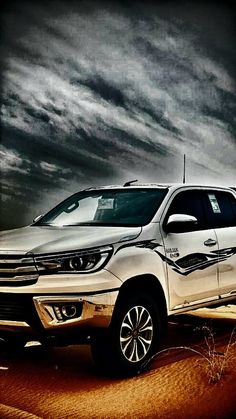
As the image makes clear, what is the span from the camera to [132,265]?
15.8ft

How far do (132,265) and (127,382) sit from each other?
1.05 m

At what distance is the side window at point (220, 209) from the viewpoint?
21.2 feet

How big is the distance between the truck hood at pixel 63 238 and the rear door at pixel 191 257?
58cm

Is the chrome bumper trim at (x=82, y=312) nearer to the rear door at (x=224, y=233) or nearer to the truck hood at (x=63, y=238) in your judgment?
the truck hood at (x=63, y=238)

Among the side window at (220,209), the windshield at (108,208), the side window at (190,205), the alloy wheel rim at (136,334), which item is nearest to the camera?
the alloy wheel rim at (136,334)

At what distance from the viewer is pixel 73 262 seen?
4531 mm

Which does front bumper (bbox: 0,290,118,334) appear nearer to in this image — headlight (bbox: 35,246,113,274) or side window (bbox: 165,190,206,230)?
headlight (bbox: 35,246,113,274)

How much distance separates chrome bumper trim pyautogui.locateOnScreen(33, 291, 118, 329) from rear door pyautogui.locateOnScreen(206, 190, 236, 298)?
214cm

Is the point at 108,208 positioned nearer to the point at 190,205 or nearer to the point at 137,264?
the point at 190,205

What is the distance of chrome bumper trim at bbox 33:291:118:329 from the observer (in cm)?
437

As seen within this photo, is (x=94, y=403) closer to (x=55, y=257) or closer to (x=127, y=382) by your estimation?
(x=127, y=382)

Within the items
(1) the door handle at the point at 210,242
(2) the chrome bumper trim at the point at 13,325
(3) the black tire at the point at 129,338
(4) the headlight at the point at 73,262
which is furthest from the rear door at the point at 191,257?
(2) the chrome bumper trim at the point at 13,325

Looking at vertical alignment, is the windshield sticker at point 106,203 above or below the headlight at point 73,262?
above

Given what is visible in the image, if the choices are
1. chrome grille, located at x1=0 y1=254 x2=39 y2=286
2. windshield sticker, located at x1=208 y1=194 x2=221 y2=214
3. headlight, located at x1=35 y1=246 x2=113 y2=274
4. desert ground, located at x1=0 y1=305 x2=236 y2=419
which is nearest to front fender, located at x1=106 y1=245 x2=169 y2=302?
headlight, located at x1=35 y1=246 x2=113 y2=274
